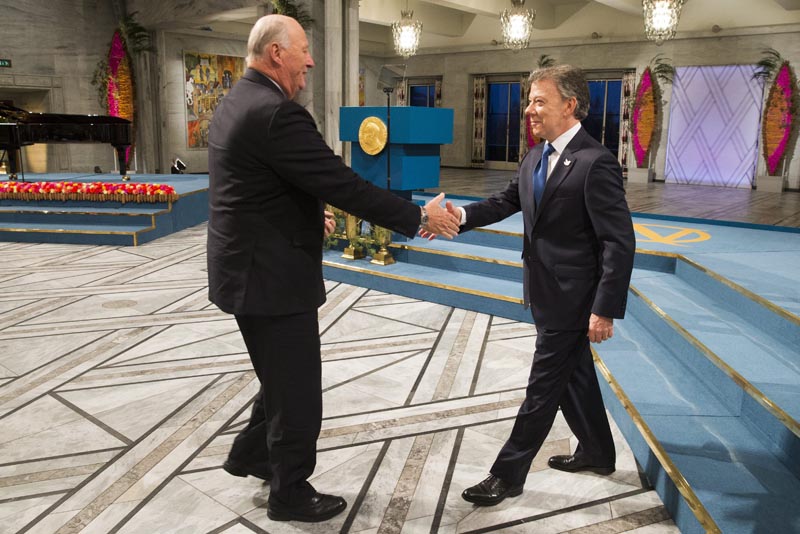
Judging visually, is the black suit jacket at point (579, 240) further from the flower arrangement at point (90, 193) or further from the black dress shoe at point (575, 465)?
the flower arrangement at point (90, 193)

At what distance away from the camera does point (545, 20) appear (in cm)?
1334

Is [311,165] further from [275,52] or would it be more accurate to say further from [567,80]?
[567,80]

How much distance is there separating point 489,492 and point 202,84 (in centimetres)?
1322

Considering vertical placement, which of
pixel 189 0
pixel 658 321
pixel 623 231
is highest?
pixel 189 0

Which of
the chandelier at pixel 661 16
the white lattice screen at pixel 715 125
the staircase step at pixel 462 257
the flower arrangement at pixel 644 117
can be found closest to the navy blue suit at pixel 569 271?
the staircase step at pixel 462 257

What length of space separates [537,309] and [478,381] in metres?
1.34

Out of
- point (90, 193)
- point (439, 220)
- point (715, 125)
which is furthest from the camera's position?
point (715, 125)

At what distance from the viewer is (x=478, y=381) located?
3.43 m

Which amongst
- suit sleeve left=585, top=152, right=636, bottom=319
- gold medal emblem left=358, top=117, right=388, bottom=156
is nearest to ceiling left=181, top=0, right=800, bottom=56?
gold medal emblem left=358, top=117, right=388, bottom=156

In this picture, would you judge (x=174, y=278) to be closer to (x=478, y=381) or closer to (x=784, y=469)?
(x=478, y=381)

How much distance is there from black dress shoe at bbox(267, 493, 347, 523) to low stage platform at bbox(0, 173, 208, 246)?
574 cm

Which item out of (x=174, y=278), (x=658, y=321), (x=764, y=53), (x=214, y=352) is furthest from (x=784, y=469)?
(x=764, y=53)

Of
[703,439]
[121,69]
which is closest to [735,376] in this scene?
[703,439]

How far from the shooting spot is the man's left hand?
6.60 ft
